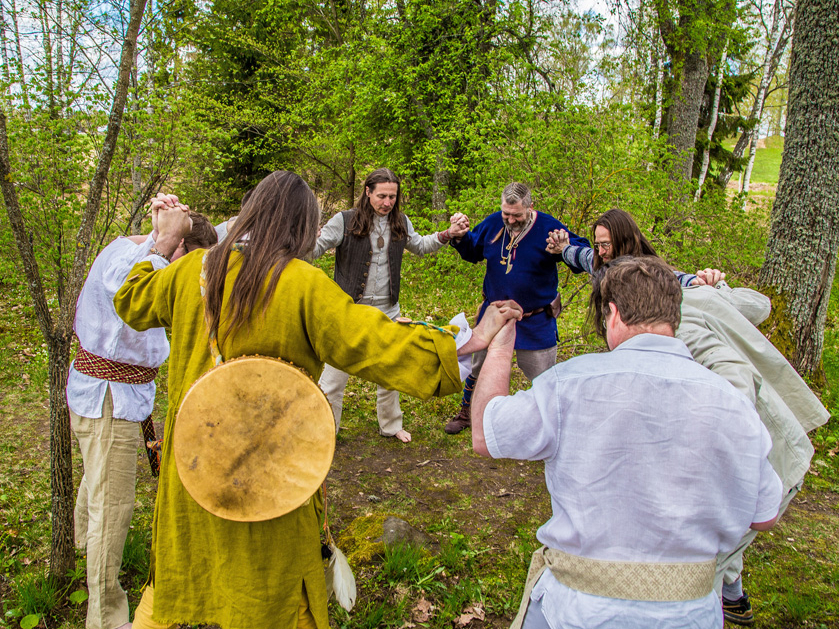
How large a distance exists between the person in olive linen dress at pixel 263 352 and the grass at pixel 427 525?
3.39ft

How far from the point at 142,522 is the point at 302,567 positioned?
2.15m

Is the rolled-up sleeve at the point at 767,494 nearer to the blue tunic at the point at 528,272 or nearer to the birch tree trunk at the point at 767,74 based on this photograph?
the blue tunic at the point at 528,272

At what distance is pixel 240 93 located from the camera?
12.4 m

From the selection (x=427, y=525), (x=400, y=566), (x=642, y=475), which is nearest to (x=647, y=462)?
(x=642, y=475)

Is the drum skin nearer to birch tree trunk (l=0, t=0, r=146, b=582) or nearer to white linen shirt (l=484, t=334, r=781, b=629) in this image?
white linen shirt (l=484, t=334, r=781, b=629)

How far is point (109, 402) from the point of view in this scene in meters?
2.44

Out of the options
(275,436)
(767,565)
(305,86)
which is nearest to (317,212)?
(275,436)

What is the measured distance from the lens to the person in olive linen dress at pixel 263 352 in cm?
168

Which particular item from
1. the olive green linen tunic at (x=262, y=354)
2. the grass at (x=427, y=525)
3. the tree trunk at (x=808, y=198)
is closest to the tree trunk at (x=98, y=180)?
the olive green linen tunic at (x=262, y=354)

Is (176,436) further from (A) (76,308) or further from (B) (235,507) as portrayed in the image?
(A) (76,308)

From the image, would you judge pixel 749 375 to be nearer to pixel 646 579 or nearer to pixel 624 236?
pixel 646 579

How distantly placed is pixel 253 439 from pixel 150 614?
0.85 m

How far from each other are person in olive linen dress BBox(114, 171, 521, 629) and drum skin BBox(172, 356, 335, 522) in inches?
3.9

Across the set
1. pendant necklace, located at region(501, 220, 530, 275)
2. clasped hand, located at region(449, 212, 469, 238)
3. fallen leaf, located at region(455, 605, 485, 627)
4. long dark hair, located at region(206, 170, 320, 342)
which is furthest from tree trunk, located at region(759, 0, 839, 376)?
long dark hair, located at region(206, 170, 320, 342)
